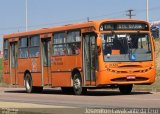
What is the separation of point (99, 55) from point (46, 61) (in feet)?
18.0

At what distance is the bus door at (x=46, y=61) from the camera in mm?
30531

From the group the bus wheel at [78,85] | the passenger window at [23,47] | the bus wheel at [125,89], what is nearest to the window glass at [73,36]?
the bus wheel at [78,85]

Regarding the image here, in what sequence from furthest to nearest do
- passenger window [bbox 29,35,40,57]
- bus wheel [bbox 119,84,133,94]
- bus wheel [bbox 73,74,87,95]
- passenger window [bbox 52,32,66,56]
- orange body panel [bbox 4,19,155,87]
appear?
passenger window [bbox 29,35,40,57] → passenger window [bbox 52,32,66,56] → bus wheel [bbox 119,84,133,94] → bus wheel [bbox 73,74,87,95] → orange body panel [bbox 4,19,155,87]

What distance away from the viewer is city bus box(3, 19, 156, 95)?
26078 millimetres

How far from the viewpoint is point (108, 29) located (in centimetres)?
2634

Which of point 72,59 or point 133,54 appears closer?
point 133,54

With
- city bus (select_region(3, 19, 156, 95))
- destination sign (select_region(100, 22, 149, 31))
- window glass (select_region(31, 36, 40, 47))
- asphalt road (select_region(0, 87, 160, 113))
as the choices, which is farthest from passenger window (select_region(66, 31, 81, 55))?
window glass (select_region(31, 36, 40, 47))

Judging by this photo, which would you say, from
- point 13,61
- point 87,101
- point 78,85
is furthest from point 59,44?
point 87,101

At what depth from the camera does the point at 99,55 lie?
26.1 metres

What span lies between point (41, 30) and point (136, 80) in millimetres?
6977

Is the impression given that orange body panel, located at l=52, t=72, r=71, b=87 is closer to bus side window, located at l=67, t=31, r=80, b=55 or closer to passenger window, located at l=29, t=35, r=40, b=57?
bus side window, located at l=67, t=31, r=80, b=55

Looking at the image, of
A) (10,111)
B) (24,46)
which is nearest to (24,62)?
(24,46)

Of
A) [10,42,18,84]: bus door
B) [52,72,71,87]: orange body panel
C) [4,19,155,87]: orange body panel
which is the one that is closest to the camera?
[4,19,155,87]: orange body panel

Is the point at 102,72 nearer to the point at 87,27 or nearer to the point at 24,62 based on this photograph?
the point at 87,27
